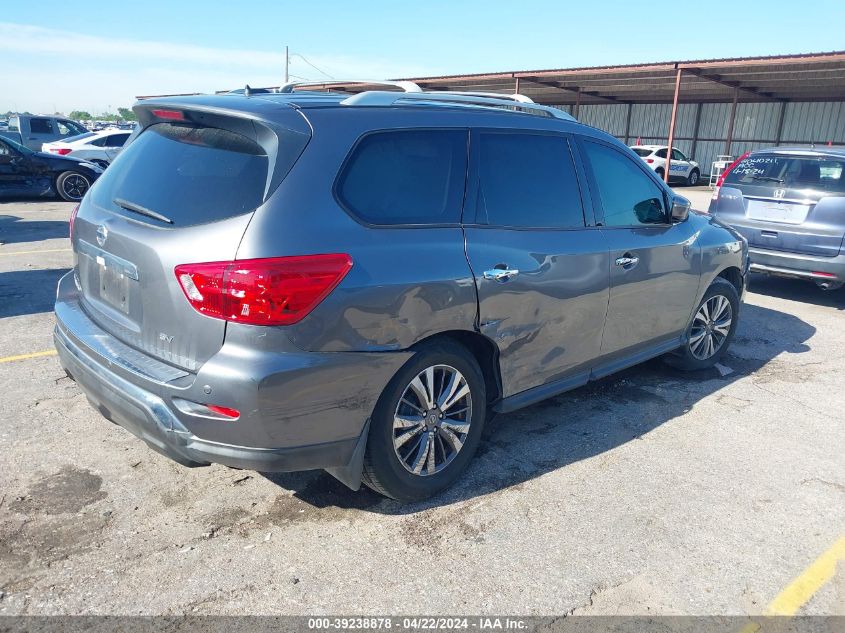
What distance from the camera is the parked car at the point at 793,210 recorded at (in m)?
6.98

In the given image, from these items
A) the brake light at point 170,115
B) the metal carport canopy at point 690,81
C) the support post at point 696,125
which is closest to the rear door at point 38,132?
the metal carport canopy at point 690,81

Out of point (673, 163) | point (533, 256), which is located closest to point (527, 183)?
point (533, 256)

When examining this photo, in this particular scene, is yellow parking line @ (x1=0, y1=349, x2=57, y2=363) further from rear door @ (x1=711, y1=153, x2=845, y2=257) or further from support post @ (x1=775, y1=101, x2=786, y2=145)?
support post @ (x1=775, y1=101, x2=786, y2=145)

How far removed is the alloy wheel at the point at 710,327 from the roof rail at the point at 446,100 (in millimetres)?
1977

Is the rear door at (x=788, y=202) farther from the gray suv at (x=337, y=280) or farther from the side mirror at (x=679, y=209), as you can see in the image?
the gray suv at (x=337, y=280)

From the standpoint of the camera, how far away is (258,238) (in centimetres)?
254

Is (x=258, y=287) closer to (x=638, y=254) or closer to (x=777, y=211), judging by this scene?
(x=638, y=254)

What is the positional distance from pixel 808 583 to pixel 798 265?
5249 millimetres

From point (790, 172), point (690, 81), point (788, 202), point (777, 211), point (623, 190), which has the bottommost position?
point (777, 211)

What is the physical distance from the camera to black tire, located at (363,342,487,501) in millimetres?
2957

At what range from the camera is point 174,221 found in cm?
275

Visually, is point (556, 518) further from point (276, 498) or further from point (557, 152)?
point (557, 152)

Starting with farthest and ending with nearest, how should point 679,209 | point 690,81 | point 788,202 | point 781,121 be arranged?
point 781,121 < point 690,81 < point 788,202 < point 679,209

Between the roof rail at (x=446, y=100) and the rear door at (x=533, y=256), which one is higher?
the roof rail at (x=446, y=100)
